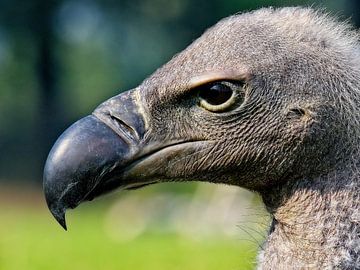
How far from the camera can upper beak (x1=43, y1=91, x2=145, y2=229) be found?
4.97 m

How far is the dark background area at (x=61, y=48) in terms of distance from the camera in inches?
1719

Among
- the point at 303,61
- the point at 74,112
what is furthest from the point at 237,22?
the point at 74,112

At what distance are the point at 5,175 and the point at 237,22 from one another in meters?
32.6

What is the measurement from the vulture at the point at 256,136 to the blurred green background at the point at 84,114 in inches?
17.9

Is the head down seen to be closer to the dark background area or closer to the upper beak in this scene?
the upper beak

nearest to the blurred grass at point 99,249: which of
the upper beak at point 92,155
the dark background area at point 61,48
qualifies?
the upper beak at point 92,155

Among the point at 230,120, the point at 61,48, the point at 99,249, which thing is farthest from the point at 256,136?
the point at 61,48

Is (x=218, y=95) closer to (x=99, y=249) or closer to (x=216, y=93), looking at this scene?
(x=216, y=93)

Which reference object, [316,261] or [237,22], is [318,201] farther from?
[237,22]

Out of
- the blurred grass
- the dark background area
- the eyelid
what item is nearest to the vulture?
the eyelid

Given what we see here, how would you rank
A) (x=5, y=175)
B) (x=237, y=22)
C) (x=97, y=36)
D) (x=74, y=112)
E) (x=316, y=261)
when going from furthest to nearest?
(x=97, y=36) < (x=74, y=112) < (x=5, y=175) < (x=237, y=22) < (x=316, y=261)

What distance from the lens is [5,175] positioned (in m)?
37.2

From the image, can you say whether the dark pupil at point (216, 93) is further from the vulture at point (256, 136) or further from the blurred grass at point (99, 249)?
the blurred grass at point (99, 249)

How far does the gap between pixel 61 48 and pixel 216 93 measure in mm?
44541
